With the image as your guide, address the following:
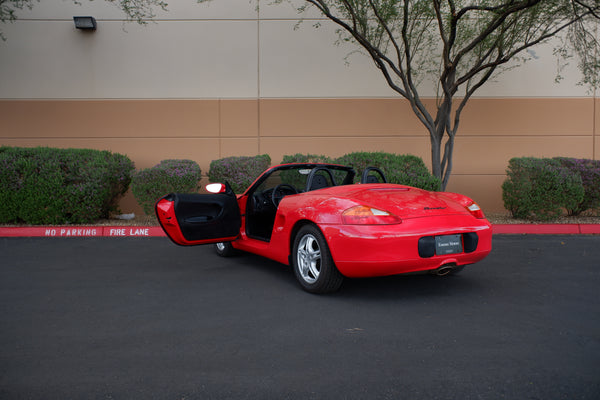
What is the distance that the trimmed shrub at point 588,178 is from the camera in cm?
898

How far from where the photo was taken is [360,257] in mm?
3676

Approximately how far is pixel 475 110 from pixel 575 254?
564 cm

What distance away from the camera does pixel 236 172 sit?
9.14 metres

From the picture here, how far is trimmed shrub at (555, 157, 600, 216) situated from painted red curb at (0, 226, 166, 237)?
843cm

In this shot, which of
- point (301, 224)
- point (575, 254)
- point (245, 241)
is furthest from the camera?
point (575, 254)

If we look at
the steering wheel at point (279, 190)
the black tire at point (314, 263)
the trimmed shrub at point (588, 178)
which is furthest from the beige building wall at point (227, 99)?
the black tire at point (314, 263)

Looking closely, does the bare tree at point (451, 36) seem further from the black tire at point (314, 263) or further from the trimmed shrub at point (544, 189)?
the black tire at point (314, 263)

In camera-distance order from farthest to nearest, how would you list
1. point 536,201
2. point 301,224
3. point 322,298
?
point 536,201 < point 301,224 < point 322,298

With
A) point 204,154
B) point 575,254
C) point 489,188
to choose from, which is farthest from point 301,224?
point 489,188

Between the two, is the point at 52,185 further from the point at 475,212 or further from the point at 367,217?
the point at 475,212

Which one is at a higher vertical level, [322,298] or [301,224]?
[301,224]

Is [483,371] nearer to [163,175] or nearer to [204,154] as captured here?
[163,175]

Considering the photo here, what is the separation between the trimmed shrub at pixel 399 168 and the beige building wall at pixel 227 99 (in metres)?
1.82

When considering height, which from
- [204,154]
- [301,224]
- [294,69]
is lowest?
[301,224]
